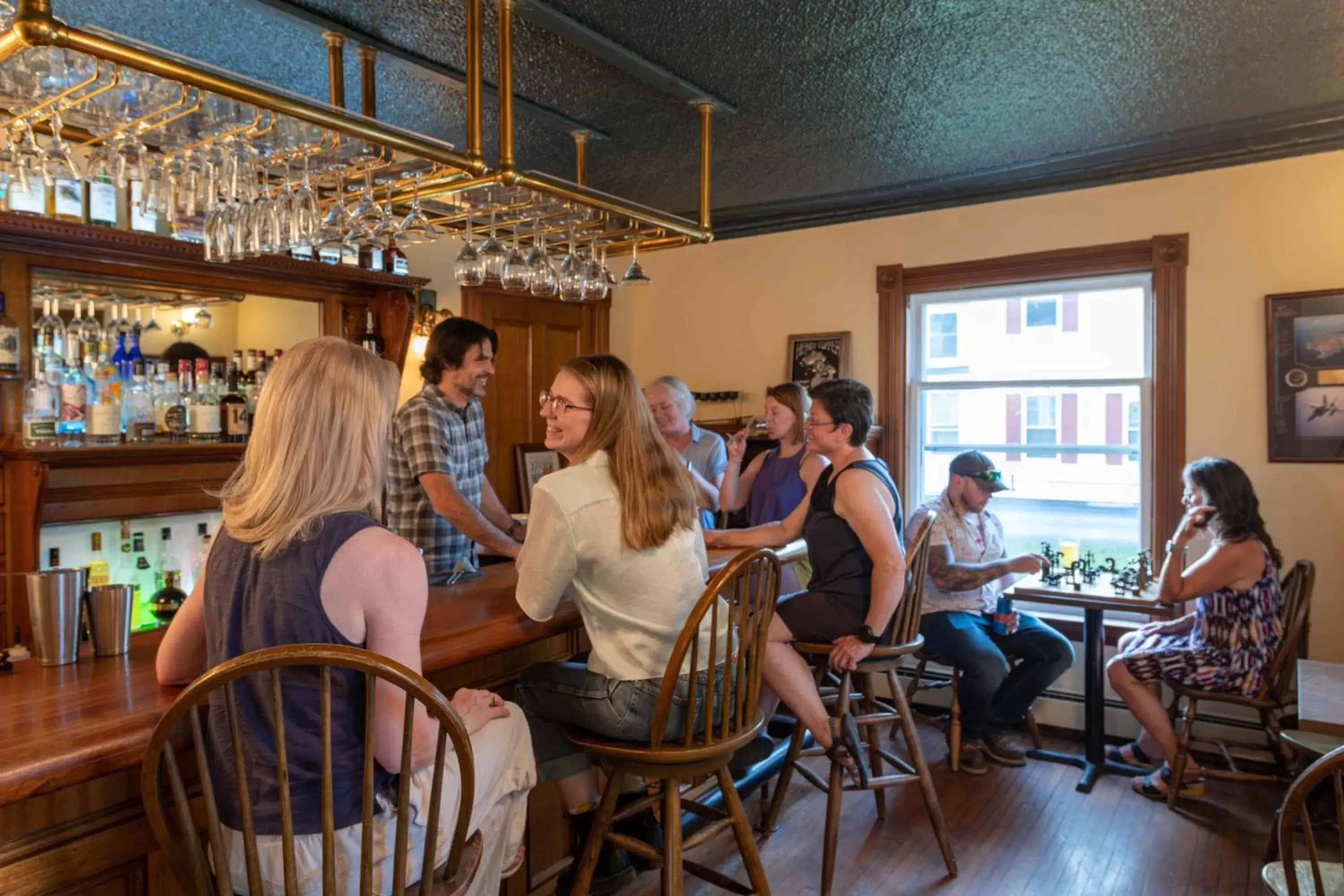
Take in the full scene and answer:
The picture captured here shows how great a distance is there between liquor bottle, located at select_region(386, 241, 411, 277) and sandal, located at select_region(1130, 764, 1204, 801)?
3742mm

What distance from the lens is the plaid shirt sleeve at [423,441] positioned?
2658 mm

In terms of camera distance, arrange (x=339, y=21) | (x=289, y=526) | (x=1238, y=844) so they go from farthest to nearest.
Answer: (x=1238, y=844)
(x=339, y=21)
(x=289, y=526)

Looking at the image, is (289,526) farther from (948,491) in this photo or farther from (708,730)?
(948,491)

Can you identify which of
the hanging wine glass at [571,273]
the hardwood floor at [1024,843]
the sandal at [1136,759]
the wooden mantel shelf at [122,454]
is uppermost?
the hanging wine glass at [571,273]

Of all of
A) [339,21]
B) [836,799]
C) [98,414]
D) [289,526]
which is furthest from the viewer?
[98,414]

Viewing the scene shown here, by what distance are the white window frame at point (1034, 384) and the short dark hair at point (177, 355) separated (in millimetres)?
3258

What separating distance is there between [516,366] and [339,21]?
2632 mm

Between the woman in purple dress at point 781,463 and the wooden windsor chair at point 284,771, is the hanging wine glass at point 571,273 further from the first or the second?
the wooden windsor chair at point 284,771

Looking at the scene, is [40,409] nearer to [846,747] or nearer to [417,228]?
[417,228]

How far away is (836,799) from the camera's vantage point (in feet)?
8.47

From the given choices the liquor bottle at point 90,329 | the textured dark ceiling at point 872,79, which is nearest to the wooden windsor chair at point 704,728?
the textured dark ceiling at point 872,79

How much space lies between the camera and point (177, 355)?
356 cm

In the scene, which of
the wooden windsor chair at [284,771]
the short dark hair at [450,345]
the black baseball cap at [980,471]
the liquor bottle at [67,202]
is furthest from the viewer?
the black baseball cap at [980,471]

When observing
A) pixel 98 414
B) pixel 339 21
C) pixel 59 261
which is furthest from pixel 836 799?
pixel 59 261
